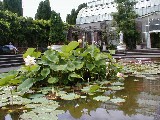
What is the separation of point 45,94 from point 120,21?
2132 cm

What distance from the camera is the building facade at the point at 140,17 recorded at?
86.1 feet

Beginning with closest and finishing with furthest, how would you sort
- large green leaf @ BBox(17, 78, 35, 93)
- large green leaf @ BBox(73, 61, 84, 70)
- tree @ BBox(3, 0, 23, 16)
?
large green leaf @ BBox(17, 78, 35, 93), large green leaf @ BBox(73, 61, 84, 70), tree @ BBox(3, 0, 23, 16)

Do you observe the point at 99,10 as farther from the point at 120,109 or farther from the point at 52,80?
the point at 120,109

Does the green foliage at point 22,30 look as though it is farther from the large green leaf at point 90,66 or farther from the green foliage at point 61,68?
the large green leaf at point 90,66

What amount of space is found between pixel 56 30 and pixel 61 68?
18296 mm

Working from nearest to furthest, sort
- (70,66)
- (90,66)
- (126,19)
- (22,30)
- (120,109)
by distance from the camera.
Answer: (120,109) < (70,66) < (90,66) < (22,30) < (126,19)

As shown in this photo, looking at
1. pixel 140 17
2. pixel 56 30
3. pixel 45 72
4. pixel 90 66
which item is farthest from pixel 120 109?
pixel 140 17

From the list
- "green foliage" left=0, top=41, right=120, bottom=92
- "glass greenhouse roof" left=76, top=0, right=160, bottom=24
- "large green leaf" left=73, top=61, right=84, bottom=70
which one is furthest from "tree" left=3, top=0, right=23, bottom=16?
"large green leaf" left=73, top=61, right=84, bottom=70

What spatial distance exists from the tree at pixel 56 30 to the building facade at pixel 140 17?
578 cm

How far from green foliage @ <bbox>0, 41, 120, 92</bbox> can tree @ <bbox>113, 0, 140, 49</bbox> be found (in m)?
19.3

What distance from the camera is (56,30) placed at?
22.6 m

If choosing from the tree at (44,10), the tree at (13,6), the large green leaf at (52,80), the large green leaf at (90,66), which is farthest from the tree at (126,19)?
the large green leaf at (52,80)

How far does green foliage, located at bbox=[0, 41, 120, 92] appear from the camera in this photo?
4.52 metres

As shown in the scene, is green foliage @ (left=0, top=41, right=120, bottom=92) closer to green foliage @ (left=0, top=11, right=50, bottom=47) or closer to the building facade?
green foliage @ (left=0, top=11, right=50, bottom=47)
